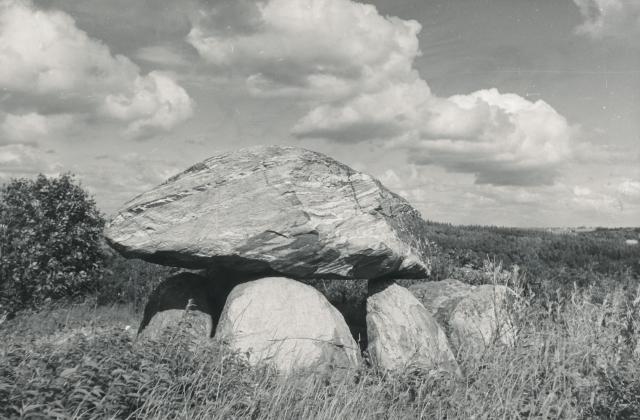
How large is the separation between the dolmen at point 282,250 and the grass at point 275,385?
0.64 meters

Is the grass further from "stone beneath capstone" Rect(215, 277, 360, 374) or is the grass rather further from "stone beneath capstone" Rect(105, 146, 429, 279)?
"stone beneath capstone" Rect(105, 146, 429, 279)

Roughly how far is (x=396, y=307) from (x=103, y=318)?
22.1 feet

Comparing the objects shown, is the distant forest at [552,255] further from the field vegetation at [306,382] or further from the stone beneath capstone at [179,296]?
the stone beneath capstone at [179,296]

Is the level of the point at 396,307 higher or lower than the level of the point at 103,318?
higher

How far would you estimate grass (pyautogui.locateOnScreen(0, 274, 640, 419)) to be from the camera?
4.20m

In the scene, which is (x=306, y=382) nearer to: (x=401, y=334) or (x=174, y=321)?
(x=401, y=334)

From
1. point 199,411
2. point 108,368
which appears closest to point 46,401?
point 108,368

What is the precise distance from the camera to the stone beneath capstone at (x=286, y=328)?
20.7 ft

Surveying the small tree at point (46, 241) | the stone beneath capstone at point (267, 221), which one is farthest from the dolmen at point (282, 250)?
the small tree at point (46, 241)

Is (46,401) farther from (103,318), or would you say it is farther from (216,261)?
(103,318)

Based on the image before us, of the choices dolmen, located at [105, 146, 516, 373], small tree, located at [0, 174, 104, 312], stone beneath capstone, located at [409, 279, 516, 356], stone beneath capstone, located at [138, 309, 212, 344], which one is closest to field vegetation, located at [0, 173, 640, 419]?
stone beneath capstone, located at [409, 279, 516, 356]

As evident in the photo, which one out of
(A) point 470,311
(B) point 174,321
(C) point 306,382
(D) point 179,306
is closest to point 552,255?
(A) point 470,311

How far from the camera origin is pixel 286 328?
6.63 metres

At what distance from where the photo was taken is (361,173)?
805 centimetres
